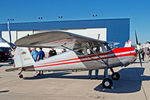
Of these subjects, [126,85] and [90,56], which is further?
[90,56]

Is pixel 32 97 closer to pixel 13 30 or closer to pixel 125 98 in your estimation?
pixel 125 98

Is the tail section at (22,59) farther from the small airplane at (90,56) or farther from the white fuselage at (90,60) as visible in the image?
the small airplane at (90,56)

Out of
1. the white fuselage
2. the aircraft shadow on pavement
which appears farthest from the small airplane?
the aircraft shadow on pavement

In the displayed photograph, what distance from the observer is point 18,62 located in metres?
8.96

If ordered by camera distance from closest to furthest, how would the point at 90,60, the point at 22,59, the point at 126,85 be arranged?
the point at 126,85
the point at 90,60
the point at 22,59

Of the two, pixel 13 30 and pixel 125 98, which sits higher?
pixel 13 30

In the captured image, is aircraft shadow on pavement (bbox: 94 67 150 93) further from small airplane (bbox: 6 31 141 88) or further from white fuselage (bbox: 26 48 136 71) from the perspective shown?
white fuselage (bbox: 26 48 136 71)

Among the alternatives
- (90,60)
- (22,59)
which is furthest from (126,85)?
(22,59)

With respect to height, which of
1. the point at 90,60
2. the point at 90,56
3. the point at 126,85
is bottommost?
the point at 126,85

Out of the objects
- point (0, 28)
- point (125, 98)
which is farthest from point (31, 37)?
point (0, 28)

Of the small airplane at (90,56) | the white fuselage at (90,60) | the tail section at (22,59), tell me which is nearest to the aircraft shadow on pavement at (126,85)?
the small airplane at (90,56)

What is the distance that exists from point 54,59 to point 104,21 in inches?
924

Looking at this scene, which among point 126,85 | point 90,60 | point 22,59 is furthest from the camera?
point 22,59

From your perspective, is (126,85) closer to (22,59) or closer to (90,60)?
(90,60)
